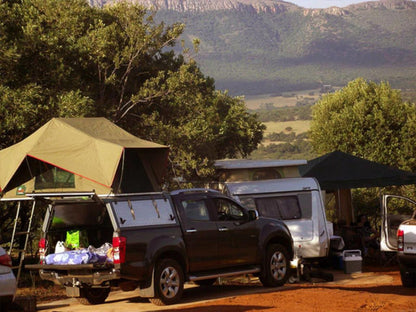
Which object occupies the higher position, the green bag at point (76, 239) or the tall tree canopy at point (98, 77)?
the tall tree canopy at point (98, 77)

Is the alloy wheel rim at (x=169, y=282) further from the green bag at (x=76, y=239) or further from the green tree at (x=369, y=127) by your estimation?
the green tree at (x=369, y=127)

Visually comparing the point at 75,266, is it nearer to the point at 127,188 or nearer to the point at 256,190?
the point at 127,188

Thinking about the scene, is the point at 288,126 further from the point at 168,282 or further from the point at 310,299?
the point at 168,282

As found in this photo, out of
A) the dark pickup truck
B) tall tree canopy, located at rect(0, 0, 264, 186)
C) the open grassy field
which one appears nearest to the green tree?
tall tree canopy, located at rect(0, 0, 264, 186)

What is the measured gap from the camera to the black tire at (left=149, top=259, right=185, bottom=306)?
1348cm

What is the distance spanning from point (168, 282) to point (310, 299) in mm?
2316

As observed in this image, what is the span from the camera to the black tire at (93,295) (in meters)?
14.4

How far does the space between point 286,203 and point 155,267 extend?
5.82 meters

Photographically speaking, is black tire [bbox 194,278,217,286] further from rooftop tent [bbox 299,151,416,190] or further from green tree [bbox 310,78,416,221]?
green tree [bbox 310,78,416,221]

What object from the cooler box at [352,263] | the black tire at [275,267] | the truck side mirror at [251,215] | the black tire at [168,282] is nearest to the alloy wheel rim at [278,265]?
the black tire at [275,267]

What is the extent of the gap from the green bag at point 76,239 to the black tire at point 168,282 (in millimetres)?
1309

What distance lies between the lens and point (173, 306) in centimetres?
1343

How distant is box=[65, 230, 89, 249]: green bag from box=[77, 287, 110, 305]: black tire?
0.92 metres

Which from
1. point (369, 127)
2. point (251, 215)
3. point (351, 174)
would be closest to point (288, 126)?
point (369, 127)
